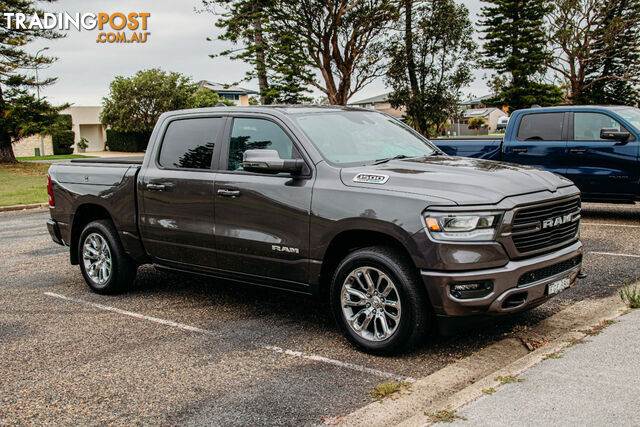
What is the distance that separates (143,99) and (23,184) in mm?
33888

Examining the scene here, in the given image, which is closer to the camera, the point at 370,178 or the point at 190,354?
the point at 370,178

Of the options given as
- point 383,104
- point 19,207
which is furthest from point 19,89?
point 383,104

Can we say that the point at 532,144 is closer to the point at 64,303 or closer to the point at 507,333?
the point at 507,333

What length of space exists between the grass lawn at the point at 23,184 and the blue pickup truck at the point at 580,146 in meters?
12.3

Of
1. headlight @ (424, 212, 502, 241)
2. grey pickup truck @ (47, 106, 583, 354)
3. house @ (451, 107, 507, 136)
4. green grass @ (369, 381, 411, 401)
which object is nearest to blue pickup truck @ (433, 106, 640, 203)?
grey pickup truck @ (47, 106, 583, 354)

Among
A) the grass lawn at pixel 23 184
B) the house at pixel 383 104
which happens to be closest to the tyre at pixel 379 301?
the grass lawn at pixel 23 184

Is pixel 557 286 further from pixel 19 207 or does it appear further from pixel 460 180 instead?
pixel 19 207

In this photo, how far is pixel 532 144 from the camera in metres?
11.2

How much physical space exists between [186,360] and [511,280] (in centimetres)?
252

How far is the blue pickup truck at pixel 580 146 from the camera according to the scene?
409 inches

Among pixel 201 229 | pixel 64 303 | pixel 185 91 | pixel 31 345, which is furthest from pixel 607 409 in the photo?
pixel 185 91

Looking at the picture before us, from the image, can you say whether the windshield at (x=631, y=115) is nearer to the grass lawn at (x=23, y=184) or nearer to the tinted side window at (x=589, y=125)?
the tinted side window at (x=589, y=125)

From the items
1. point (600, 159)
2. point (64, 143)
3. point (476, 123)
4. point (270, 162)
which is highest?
point (476, 123)

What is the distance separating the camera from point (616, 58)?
44.0m
